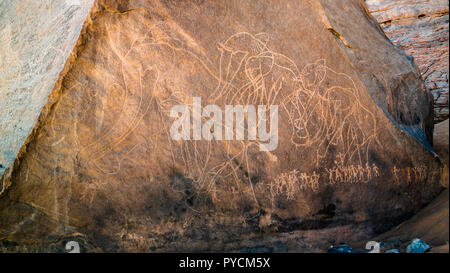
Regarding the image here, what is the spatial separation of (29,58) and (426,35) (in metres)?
5.78

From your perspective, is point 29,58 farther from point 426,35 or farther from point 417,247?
point 426,35

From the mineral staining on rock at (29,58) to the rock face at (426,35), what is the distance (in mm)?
5279

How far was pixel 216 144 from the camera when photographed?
269 cm

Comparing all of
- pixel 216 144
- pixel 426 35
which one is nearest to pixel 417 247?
pixel 216 144

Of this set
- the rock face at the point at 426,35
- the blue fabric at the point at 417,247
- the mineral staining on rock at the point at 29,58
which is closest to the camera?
the mineral staining on rock at the point at 29,58

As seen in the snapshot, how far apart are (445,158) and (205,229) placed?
280 centimetres

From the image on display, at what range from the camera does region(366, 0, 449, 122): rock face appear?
5504 millimetres

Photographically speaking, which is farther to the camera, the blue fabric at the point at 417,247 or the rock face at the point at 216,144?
the blue fabric at the point at 417,247

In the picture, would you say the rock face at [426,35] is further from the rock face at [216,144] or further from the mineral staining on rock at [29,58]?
the mineral staining on rock at [29,58]

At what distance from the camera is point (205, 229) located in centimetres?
266

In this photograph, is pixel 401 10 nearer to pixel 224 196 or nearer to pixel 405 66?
pixel 405 66

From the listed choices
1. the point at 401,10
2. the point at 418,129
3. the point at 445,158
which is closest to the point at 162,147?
the point at 418,129

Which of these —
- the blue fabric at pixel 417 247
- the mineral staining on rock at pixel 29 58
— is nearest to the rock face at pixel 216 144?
the mineral staining on rock at pixel 29 58

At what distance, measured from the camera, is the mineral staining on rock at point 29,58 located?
92.7 inches
